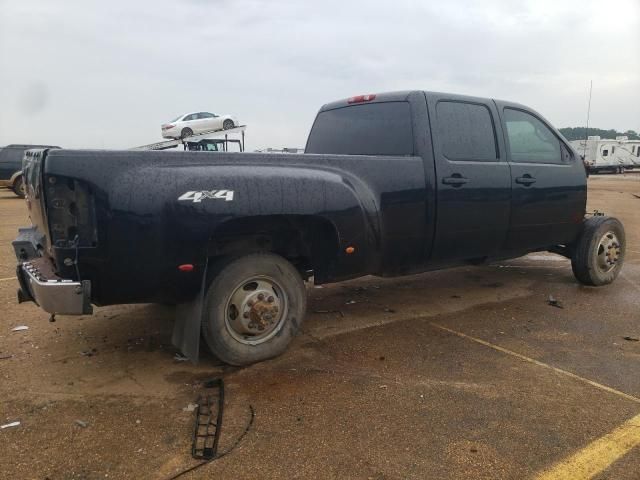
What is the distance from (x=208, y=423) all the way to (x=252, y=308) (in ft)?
2.84

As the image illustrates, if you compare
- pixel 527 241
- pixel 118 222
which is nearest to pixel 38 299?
pixel 118 222

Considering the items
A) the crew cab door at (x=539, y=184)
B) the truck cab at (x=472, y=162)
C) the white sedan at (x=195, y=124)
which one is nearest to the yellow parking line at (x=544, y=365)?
the truck cab at (x=472, y=162)

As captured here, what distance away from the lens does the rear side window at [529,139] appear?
501cm

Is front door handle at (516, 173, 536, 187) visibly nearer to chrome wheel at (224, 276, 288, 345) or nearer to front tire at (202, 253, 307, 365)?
front tire at (202, 253, 307, 365)

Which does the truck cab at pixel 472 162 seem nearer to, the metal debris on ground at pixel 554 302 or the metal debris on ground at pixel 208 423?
the metal debris on ground at pixel 554 302

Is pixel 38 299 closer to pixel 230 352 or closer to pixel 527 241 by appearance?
pixel 230 352

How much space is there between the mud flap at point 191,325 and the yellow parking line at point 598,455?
6.81 ft

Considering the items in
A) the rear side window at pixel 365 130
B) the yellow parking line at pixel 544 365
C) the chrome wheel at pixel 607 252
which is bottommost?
the yellow parking line at pixel 544 365

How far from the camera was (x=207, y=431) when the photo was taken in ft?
8.98

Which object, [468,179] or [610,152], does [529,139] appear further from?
[610,152]

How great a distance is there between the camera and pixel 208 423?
2818 mm

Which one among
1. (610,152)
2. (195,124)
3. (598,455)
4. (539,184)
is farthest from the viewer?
(610,152)

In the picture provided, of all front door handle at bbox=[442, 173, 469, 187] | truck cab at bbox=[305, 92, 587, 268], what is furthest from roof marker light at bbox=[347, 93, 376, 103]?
front door handle at bbox=[442, 173, 469, 187]

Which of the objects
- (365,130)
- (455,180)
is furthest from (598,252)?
(365,130)
